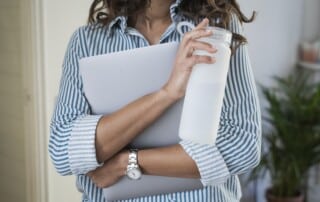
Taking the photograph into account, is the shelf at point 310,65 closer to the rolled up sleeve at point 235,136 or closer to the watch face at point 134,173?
the rolled up sleeve at point 235,136

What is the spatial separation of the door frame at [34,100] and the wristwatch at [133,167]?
103 centimetres

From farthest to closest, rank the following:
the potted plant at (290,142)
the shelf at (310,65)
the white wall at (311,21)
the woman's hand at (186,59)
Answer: the white wall at (311,21)
the shelf at (310,65)
the potted plant at (290,142)
the woman's hand at (186,59)

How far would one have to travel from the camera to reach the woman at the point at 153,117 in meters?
0.84

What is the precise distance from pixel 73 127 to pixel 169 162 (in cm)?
19

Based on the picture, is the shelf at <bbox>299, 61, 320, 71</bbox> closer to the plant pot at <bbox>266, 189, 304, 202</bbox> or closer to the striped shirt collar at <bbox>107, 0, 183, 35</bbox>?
the plant pot at <bbox>266, 189, 304, 202</bbox>

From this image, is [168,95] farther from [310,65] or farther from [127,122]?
[310,65]

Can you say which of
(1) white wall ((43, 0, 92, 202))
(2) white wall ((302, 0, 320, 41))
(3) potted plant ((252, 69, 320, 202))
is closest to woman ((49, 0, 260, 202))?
(1) white wall ((43, 0, 92, 202))

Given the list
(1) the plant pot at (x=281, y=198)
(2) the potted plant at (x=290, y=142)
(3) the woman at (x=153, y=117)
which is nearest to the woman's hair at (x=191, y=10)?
(3) the woman at (x=153, y=117)

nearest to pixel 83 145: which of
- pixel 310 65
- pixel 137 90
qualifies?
pixel 137 90

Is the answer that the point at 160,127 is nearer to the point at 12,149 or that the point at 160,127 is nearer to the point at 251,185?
the point at 12,149

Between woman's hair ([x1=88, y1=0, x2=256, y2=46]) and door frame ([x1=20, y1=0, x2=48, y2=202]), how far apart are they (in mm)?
832

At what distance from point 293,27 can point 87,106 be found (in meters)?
2.43

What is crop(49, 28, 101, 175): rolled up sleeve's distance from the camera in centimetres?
86

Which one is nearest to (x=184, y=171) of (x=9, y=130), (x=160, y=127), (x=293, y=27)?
(x=160, y=127)
